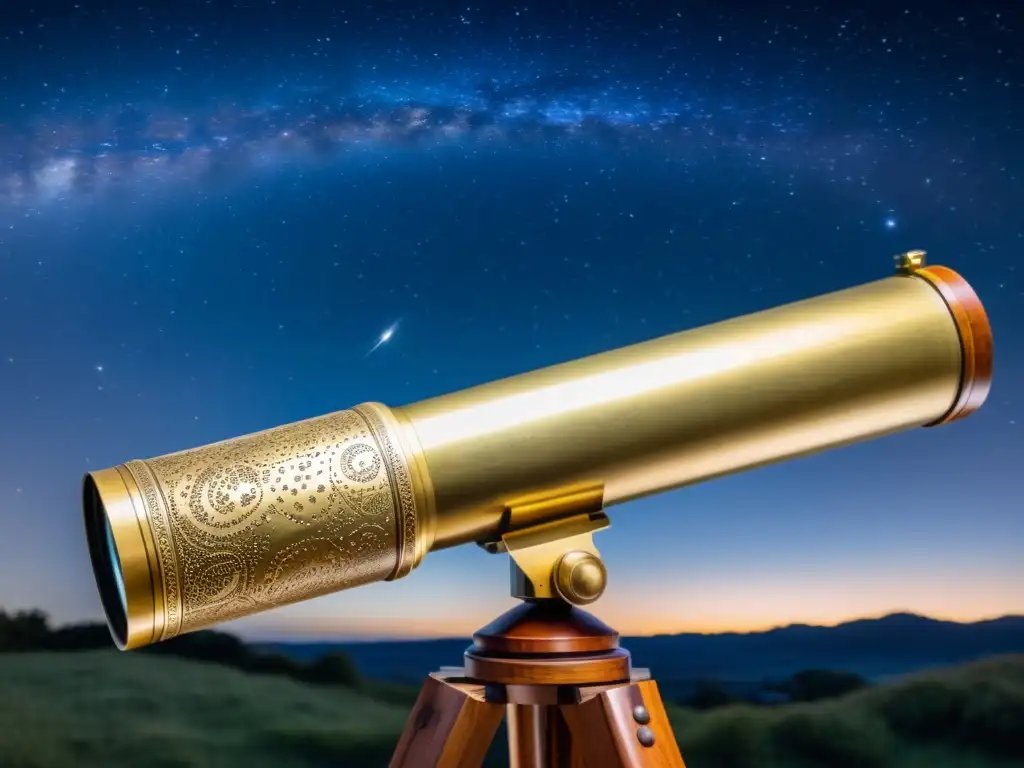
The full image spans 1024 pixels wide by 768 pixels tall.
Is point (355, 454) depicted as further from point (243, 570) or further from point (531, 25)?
point (531, 25)

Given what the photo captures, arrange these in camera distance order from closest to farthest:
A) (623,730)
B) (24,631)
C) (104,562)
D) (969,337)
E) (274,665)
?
(623,730) < (104,562) < (969,337) < (24,631) < (274,665)

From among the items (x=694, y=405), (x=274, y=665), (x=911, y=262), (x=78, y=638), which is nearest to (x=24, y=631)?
(x=78, y=638)

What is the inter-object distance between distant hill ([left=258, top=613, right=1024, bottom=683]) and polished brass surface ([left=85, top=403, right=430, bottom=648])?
58.7 inches

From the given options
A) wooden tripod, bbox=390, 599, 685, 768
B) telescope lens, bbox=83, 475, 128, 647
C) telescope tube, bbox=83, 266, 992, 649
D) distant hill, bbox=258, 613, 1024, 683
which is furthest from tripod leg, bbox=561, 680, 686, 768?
distant hill, bbox=258, 613, 1024, 683

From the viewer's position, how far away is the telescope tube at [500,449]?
118 cm

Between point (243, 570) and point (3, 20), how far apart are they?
1.93m

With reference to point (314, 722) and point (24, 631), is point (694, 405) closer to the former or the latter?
point (314, 722)

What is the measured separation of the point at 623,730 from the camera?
1157 mm

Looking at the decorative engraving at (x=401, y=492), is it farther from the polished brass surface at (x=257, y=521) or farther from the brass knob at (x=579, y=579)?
the brass knob at (x=579, y=579)

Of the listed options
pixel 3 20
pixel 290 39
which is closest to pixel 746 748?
pixel 290 39

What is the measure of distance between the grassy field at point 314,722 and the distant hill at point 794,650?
0.05m

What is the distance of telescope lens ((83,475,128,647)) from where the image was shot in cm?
123

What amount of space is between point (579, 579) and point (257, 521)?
1.21 feet

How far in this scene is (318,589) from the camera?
1252mm
